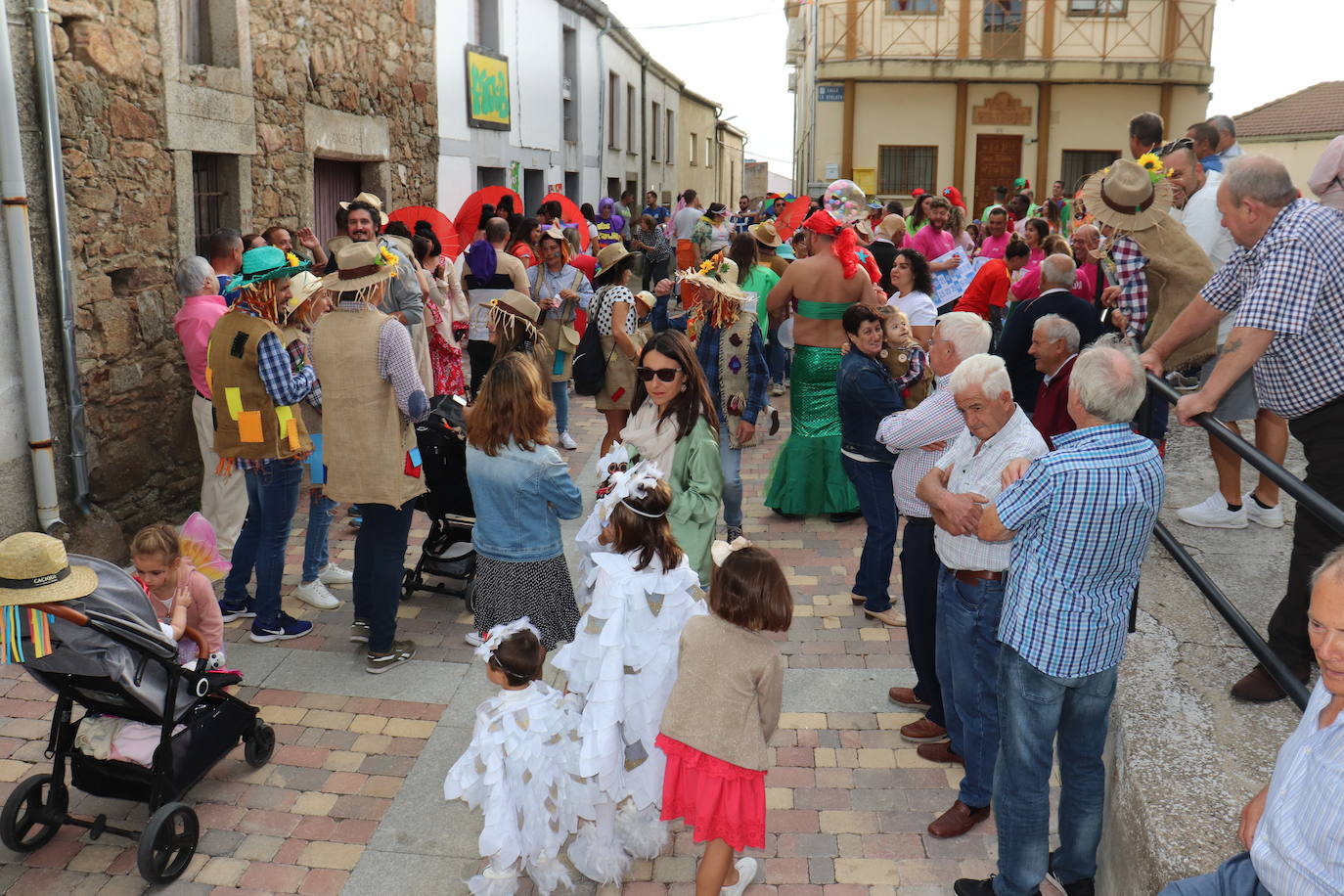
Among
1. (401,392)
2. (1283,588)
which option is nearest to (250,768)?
(401,392)

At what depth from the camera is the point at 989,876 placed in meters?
3.66

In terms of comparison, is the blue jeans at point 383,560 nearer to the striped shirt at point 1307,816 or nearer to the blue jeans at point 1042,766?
the blue jeans at point 1042,766

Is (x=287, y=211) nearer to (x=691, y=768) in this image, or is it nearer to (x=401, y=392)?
(x=401, y=392)

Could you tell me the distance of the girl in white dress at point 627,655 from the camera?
3.59m

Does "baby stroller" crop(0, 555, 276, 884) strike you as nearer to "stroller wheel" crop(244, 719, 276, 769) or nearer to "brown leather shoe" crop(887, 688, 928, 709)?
"stroller wheel" crop(244, 719, 276, 769)

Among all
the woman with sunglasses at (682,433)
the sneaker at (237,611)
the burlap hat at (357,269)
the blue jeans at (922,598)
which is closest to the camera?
the woman with sunglasses at (682,433)

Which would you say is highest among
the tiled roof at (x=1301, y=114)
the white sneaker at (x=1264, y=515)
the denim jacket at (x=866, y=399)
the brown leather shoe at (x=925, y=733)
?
the tiled roof at (x=1301, y=114)

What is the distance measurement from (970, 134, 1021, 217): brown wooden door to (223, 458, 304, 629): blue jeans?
24436 mm

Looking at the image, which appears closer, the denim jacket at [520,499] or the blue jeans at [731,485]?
the denim jacket at [520,499]

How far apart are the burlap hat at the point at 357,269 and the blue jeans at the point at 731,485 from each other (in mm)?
2453

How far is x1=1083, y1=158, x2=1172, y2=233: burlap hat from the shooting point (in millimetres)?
5180

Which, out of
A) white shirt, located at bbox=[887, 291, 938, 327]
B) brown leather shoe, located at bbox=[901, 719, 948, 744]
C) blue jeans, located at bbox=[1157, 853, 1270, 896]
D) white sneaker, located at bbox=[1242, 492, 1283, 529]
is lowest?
brown leather shoe, located at bbox=[901, 719, 948, 744]

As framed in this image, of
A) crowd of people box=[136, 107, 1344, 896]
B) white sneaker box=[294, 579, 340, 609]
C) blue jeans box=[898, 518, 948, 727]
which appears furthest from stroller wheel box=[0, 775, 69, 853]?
blue jeans box=[898, 518, 948, 727]

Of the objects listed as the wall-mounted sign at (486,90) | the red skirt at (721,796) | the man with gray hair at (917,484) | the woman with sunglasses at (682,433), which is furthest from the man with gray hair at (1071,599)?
the wall-mounted sign at (486,90)
